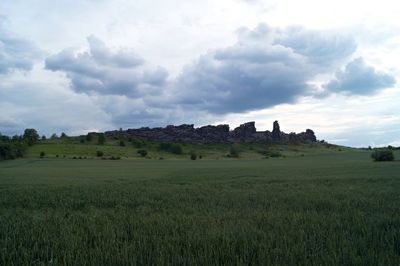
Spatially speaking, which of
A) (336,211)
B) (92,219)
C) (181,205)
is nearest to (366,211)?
(336,211)

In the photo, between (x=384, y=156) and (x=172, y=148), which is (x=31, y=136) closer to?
(x=172, y=148)

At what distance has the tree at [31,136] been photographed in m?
147

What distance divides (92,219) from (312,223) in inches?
293

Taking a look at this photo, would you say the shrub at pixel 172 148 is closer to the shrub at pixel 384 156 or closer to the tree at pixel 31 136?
the tree at pixel 31 136

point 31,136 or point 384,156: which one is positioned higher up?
point 31,136

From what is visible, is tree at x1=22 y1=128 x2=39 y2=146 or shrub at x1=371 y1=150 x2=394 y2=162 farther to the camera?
tree at x1=22 y1=128 x2=39 y2=146

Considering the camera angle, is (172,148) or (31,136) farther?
(172,148)

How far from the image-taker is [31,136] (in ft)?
502

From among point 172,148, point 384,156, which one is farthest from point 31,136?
point 384,156

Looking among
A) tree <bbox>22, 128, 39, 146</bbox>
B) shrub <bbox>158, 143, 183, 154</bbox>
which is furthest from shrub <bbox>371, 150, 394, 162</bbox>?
tree <bbox>22, 128, 39, 146</bbox>

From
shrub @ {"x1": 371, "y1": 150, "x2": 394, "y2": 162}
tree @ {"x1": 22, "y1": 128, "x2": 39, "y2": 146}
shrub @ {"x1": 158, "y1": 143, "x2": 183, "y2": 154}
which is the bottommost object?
shrub @ {"x1": 371, "y1": 150, "x2": 394, "y2": 162}

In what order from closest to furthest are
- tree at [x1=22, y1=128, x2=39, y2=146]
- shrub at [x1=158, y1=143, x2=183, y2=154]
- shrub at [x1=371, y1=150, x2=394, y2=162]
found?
shrub at [x1=371, y1=150, x2=394, y2=162] → tree at [x1=22, y1=128, x2=39, y2=146] → shrub at [x1=158, y1=143, x2=183, y2=154]

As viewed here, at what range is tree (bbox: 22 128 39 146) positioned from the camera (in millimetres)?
146750

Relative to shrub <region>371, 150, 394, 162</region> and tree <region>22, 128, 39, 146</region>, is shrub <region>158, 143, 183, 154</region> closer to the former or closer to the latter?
tree <region>22, 128, 39, 146</region>
